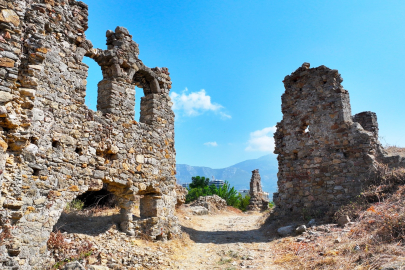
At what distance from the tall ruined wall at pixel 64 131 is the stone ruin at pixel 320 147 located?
5037mm

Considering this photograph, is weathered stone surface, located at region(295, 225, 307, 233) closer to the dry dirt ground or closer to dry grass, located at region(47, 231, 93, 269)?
the dry dirt ground

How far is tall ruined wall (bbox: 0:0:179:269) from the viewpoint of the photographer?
16.3 ft

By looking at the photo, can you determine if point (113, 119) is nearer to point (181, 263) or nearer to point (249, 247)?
point (181, 263)

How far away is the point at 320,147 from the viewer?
11062 mm

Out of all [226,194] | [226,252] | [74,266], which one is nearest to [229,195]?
[226,194]

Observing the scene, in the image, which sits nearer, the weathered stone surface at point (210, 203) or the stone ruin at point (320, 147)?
the stone ruin at point (320, 147)

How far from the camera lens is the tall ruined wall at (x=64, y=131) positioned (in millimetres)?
4961

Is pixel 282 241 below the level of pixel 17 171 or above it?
below

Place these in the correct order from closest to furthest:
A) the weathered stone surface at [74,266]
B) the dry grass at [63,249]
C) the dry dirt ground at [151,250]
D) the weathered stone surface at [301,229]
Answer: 1. the weathered stone surface at [74,266]
2. the dry grass at [63,249]
3. the dry dirt ground at [151,250]
4. the weathered stone surface at [301,229]

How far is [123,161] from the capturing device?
25.2ft

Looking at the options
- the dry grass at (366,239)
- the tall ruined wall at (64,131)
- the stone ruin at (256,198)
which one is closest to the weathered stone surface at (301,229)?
the dry grass at (366,239)

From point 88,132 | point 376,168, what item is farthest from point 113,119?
point 376,168

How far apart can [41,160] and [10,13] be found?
8.73 feet

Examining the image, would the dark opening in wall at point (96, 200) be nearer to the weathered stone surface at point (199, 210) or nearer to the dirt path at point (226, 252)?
the dirt path at point (226, 252)
